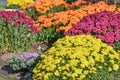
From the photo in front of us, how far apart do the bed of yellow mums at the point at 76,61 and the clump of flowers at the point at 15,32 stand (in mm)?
3540

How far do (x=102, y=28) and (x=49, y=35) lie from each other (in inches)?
112

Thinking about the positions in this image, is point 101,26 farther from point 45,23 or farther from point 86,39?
point 45,23

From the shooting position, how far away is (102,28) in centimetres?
1122

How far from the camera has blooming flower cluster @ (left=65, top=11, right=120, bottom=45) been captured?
10922 millimetres

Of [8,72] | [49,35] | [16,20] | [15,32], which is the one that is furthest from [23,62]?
[49,35]

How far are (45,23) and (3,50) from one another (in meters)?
1.85

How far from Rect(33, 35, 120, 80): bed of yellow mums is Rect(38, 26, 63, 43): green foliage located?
4389 mm

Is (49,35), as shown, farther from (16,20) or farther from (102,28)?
(102,28)

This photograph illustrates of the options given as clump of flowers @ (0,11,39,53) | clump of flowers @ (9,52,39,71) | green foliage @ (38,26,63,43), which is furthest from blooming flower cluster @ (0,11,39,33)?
clump of flowers @ (9,52,39,71)

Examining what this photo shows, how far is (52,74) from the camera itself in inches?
329

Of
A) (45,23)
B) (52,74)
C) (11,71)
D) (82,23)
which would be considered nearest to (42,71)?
(52,74)

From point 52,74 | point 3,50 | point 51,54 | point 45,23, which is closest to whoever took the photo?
point 52,74

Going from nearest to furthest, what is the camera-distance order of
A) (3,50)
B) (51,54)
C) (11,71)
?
(51,54), (11,71), (3,50)

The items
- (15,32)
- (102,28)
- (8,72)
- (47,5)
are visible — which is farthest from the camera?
(47,5)
